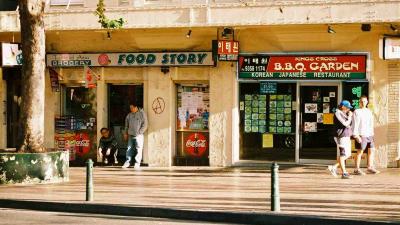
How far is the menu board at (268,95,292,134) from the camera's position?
2072 centimetres

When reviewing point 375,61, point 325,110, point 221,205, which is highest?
point 375,61

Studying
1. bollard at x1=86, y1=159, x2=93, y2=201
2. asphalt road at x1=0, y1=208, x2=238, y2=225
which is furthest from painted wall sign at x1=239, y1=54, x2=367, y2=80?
asphalt road at x1=0, y1=208, x2=238, y2=225

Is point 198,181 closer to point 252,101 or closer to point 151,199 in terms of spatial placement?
point 151,199

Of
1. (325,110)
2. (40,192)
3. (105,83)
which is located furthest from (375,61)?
(40,192)

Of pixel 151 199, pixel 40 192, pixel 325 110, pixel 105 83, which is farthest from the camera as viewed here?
pixel 105 83

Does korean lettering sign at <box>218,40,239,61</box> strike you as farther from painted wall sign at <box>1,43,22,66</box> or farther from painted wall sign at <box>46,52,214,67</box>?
painted wall sign at <box>1,43,22,66</box>

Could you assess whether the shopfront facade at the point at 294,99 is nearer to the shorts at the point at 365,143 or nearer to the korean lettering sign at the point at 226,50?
the korean lettering sign at the point at 226,50

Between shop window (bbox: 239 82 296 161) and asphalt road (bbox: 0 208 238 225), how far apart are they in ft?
29.0

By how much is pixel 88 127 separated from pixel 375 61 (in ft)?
27.5

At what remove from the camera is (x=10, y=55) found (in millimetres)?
21516

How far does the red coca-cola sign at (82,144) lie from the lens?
73.7ft

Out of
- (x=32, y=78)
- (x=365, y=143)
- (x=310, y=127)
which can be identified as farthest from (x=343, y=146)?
(x=32, y=78)

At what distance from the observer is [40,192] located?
14.9 meters

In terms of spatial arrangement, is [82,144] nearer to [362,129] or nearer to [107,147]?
[107,147]
